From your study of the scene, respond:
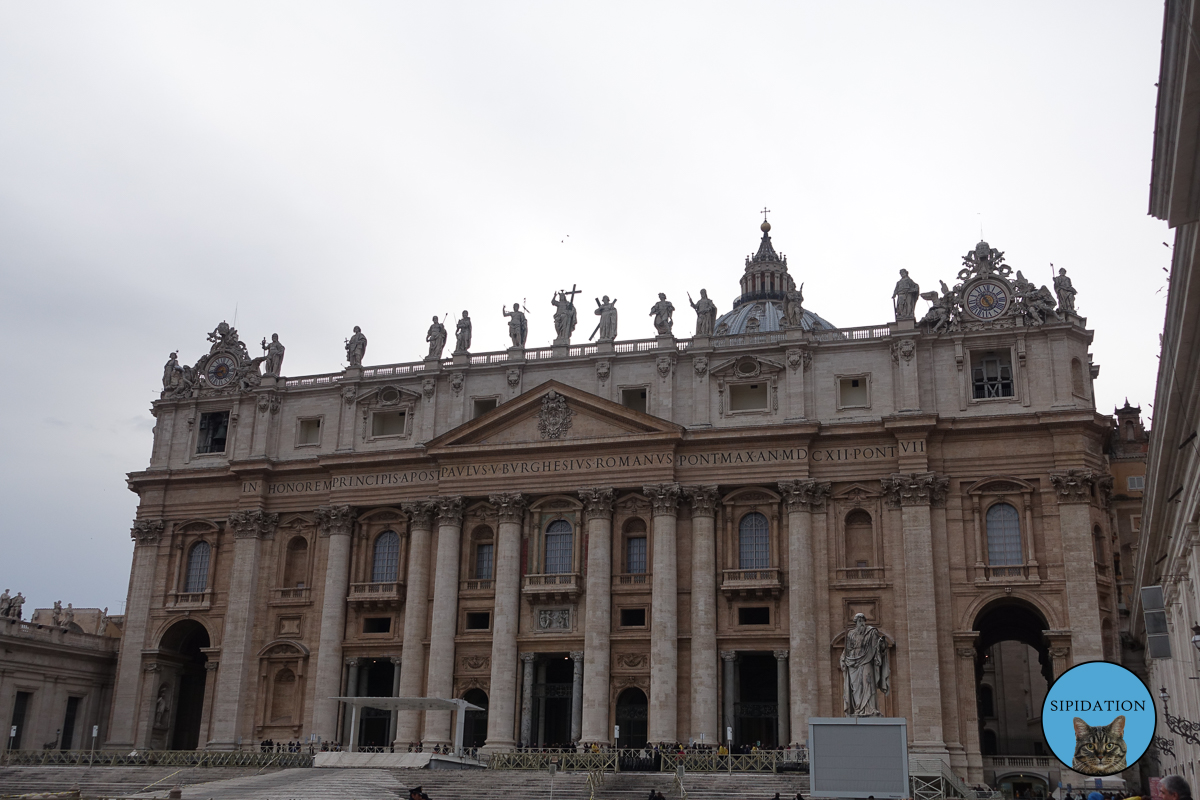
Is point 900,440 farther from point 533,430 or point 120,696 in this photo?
point 120,696

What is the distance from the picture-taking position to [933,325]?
5272 cm

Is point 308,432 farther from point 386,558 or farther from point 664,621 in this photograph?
point 664,621

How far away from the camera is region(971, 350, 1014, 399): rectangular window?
51.4 meters

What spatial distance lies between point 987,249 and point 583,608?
24102 mm

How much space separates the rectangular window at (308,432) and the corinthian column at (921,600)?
93.6ft

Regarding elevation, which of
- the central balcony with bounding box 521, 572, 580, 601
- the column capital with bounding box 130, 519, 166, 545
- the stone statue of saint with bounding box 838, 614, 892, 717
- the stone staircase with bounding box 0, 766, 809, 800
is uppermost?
the column capital with bounding box 130, 519, 166, 545

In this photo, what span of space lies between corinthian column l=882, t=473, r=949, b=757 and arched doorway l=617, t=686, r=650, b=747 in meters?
11.4

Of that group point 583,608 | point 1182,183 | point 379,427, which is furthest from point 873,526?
point 1182,183

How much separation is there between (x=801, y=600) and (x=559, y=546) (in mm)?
11508

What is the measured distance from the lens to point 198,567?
60.5 metres

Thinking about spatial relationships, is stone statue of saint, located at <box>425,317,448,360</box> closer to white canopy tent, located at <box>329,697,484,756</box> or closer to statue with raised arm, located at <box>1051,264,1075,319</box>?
white canopy tent, located at <box>329,697,484,756</box>

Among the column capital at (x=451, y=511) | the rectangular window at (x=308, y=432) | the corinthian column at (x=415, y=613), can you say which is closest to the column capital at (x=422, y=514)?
the corinthian column at (x=415, y=613)

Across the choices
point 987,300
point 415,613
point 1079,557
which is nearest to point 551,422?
point 415,613

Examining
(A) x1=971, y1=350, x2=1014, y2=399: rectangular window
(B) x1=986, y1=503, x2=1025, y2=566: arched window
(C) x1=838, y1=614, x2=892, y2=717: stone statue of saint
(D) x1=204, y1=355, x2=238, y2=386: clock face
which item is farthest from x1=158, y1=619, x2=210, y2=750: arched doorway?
(A) x1=971, y1=350, x2=1014, y2=399: rectangular window
